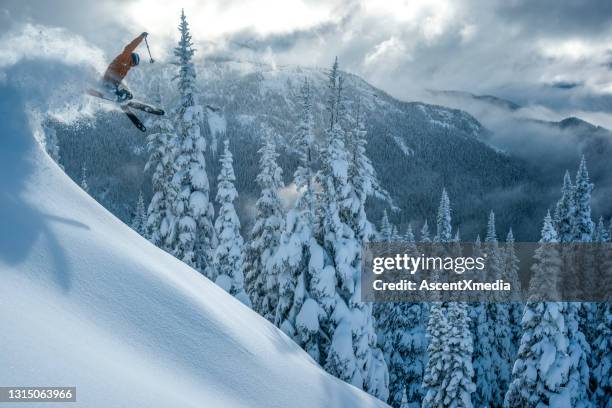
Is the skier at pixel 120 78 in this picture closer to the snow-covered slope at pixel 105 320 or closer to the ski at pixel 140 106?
the ski at pixel 140 106

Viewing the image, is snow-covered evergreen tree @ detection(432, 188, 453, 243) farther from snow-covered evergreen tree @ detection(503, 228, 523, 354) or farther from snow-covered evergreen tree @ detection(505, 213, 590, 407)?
snow-covered evergreen tree @ detection(505, 213, 590, 407)

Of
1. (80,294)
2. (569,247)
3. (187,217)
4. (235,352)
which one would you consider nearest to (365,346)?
(187,217)

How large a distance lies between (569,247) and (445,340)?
42.6 feet

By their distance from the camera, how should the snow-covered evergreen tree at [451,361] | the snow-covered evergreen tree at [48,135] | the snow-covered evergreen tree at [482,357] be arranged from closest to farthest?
the snow-covered evergreen tree at [48,135] → the snow-covered evergreen tree at [451,361] → the snow-covered evergreen tree at [482,357]

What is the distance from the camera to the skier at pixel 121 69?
1465 centimetres

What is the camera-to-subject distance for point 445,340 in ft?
79.5

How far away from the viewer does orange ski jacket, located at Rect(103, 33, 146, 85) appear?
14.7 meters

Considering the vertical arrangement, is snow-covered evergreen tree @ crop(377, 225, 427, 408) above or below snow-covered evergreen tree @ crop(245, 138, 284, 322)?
below

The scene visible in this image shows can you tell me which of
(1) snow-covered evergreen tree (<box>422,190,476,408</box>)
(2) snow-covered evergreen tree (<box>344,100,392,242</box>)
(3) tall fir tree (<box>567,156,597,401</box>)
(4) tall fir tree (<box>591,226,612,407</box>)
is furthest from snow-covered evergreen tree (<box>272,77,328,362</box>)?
(4) tall fir tree (<box>591,226,612,407</box>)

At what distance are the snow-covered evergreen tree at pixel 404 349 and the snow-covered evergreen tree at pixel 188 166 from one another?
2035cm

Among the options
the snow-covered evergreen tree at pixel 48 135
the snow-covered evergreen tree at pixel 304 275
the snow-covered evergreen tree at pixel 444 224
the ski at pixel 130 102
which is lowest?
the snow-covered evergreen tree at pixel 304 275

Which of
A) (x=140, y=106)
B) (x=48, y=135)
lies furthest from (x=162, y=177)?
(x=48, y=135)

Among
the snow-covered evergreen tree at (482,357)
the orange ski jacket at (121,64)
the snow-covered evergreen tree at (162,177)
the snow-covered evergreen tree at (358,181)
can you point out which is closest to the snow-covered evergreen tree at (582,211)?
the snow-covered evergreen tree at (482,357)

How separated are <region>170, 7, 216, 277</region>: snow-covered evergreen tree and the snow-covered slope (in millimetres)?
13338
